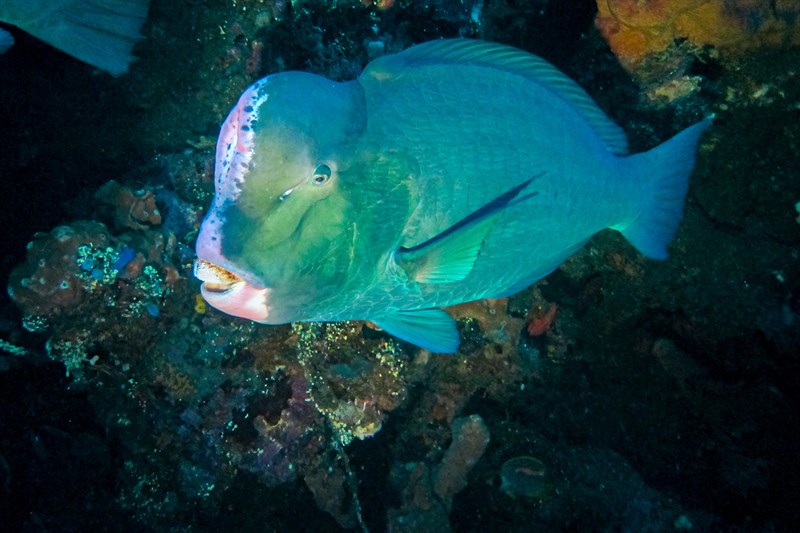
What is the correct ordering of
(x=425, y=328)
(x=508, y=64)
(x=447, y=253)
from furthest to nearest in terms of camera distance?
1. (x=425, y=328)
2. (x=508, y=64)
3. (x=447, y=253)

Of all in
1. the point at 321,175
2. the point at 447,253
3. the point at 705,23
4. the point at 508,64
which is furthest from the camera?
the point at 705,23

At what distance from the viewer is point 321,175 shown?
5.23ft

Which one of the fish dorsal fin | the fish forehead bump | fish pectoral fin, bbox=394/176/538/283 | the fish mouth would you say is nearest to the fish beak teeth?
the fish mouth

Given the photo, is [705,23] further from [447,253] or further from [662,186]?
[447,253]

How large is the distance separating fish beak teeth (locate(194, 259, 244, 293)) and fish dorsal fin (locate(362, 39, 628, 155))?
1007mm

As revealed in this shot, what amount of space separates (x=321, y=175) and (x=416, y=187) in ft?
1.51

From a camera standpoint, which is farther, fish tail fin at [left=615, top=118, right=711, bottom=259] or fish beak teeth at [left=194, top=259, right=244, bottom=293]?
fish tail fin at [left=615, top=118, right=711, bottom=259]

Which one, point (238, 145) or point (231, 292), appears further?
point (231, 292)

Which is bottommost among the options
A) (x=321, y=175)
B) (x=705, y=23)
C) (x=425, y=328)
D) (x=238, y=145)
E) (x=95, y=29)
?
(x=425, y=328)

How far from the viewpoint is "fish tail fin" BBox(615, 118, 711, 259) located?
2510 mm

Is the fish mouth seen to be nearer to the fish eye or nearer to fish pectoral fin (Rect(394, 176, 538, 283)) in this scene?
the fish eye

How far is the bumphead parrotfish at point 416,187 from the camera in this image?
1523 mm

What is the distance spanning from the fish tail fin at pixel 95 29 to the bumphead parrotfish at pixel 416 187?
2746mm

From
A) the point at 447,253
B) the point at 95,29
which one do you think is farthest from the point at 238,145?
the point at 95,29
